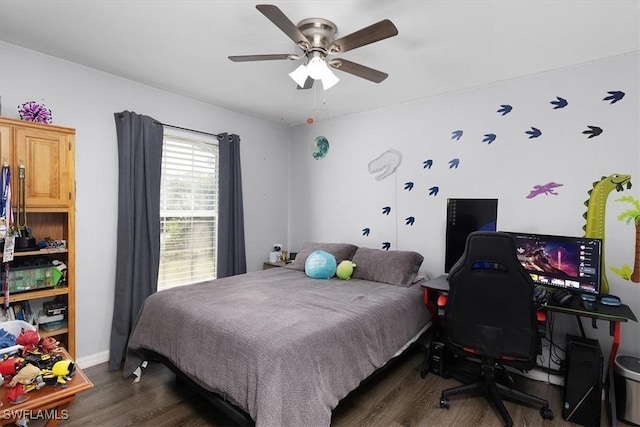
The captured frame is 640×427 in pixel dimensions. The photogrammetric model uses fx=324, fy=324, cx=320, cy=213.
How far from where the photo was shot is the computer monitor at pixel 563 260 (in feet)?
7.42

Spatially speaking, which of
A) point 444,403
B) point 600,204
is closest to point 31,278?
point 444,403

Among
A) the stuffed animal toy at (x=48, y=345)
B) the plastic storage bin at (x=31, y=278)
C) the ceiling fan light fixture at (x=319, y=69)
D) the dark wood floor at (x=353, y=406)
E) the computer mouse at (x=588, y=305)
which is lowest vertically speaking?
the dark wood floor at (x=353, y=406)

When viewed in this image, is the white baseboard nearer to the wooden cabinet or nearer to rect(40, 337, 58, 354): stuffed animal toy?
the wooden cabinet

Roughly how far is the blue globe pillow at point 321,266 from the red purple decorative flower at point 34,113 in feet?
8.08

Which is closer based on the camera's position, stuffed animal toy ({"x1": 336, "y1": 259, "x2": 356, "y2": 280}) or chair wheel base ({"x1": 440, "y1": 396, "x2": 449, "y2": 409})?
chair wheel base ({"x1": 440, "y1": 396, "x2": 449, "y2": 409})

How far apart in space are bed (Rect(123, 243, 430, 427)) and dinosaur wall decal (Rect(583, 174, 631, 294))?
1.37 m

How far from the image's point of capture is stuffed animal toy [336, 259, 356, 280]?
329cm

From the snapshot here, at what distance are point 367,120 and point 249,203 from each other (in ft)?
5.83

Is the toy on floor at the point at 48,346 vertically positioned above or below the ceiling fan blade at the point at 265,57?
below

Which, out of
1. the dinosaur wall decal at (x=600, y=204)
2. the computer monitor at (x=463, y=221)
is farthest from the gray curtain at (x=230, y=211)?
the dinosaur wall decal at (x=600, y=204)

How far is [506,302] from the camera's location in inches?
78.9

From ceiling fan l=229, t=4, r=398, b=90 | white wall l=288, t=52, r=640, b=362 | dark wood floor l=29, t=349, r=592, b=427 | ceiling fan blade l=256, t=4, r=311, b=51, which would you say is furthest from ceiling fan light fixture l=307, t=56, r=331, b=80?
dark wood floor l=29, t=349, r=592, b=427

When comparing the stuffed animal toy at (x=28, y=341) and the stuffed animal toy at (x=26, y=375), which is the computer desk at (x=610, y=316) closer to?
the stuffed animal toy at (x=26, y=375)

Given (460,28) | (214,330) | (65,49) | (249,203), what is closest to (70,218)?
(65,49)
